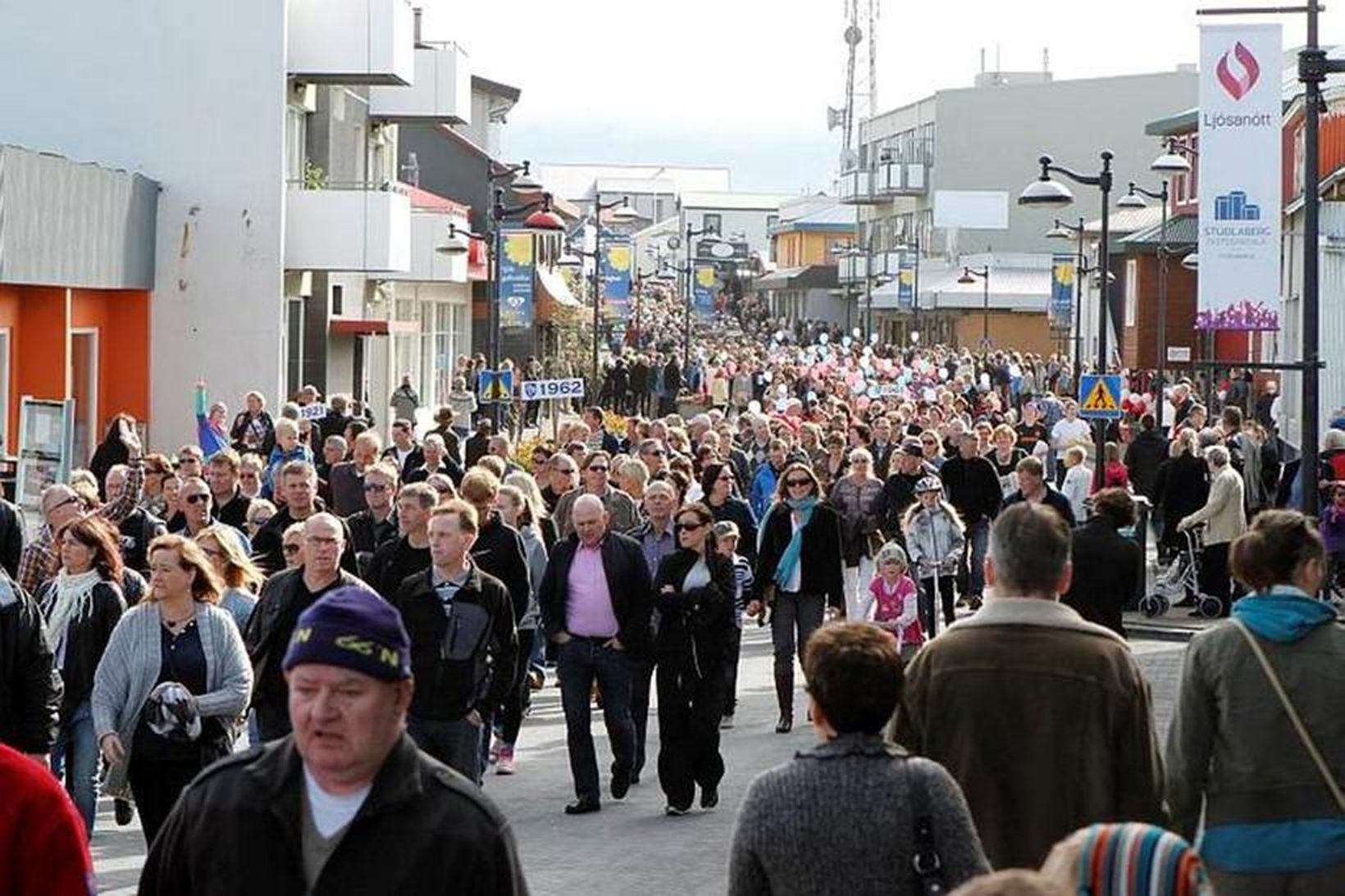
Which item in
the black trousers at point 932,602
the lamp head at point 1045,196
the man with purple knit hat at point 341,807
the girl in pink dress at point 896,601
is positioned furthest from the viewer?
the lamp head at point 1045,196

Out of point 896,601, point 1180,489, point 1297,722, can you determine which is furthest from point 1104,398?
point 1297,722

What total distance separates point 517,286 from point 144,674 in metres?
35.2

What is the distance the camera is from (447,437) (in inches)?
1156

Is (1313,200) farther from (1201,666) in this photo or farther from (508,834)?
(508,834)

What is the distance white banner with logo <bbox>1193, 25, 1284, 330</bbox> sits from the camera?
22547 millimetres

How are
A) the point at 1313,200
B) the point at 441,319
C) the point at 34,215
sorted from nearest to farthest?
the point at 1313,200
the point at 34,215
the point at 441,319

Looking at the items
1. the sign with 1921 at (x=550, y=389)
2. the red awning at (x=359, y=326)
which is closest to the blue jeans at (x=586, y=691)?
the sign with 1921 at (x=550, y=389)

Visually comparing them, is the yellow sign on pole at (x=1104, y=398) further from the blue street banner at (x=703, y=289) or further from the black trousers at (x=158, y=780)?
the blue street banner at (x=703, y=289)

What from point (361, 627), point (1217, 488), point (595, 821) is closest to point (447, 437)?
point (1217, 488)

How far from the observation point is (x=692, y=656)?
51.9 feet

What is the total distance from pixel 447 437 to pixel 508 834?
958 inches

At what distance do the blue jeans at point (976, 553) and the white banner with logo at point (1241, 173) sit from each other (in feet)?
10.9

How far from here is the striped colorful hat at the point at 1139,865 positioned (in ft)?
16.0

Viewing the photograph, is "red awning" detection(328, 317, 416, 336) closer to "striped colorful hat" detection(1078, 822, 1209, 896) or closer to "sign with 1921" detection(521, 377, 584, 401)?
"sign with 1921" detection(521, 377, 584, 401)
